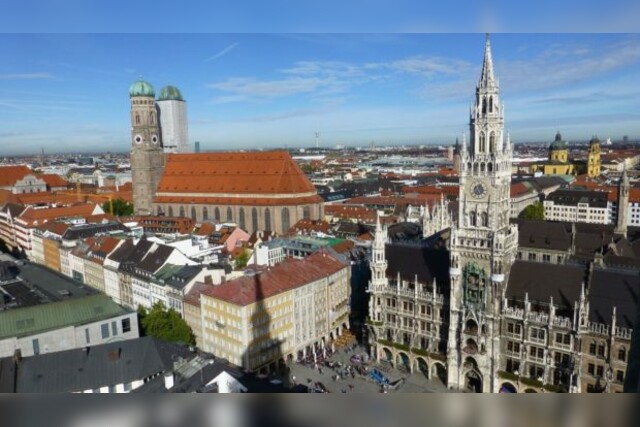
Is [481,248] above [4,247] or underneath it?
above

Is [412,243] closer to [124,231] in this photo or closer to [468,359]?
[468,359]

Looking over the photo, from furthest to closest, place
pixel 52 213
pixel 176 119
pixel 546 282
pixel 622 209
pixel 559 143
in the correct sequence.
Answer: pixel 52 213, pixel 622 209, pixel 559 143, pixel 546 282, pixel 176 119

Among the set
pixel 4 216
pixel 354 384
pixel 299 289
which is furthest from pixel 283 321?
pixel 4 216

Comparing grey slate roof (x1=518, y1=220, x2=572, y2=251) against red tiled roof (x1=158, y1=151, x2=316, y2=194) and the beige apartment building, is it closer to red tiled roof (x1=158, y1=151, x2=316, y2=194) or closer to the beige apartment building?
the beige apartment building

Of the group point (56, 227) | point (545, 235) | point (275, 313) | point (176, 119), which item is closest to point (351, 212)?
point (545, 235)

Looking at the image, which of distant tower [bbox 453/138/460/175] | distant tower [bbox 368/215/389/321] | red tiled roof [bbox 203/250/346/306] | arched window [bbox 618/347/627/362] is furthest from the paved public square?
distant tower [bbox 453/138/460/175]

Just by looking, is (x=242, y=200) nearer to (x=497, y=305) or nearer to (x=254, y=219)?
(x=254, y=219)

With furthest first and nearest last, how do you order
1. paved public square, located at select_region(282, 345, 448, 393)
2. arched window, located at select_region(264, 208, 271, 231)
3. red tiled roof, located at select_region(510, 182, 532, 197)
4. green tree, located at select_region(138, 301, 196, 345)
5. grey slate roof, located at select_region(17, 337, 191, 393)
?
red tiled roof, located at select_region(510, 182, 532, 197), arched window, located at select_region(264, 208, 271, 231), green tree, located at select_region(138, 301, 196, 345), paved public square, located at select_region(282, 345, 448, 393), grey slate roof, located at select_region(17, 337, 191, 393)
